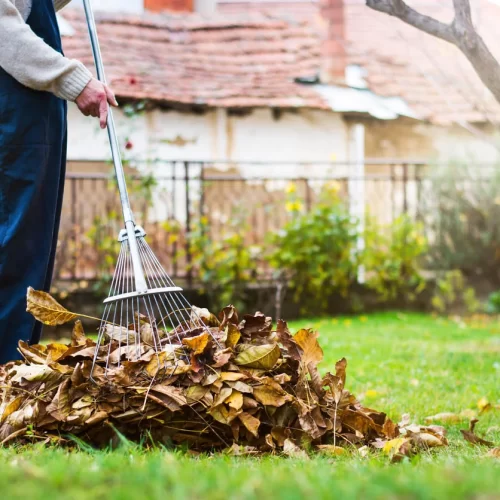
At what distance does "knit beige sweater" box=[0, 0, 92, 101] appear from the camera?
2.79 m

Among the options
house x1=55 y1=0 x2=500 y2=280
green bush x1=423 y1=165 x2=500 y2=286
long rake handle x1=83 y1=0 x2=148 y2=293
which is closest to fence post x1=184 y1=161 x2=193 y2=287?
house x1=55 y1=0 x2=500 y2=280

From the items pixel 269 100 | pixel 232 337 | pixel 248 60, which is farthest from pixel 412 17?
pixel 248 60

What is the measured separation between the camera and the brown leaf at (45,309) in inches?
103

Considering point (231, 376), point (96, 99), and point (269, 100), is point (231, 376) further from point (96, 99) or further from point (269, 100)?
point (269, 100)

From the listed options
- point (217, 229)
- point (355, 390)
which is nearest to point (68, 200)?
point (217, 229)

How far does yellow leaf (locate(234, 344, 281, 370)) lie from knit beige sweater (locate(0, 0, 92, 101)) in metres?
1.04

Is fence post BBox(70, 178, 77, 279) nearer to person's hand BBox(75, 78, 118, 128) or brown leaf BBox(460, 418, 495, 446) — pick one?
person's hand BBox(75, 78, 118, 128)

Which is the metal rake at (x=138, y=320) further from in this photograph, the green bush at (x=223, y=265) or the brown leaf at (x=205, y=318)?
the green bush at (x=223, y=265)

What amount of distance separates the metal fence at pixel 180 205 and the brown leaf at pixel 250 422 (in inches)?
217

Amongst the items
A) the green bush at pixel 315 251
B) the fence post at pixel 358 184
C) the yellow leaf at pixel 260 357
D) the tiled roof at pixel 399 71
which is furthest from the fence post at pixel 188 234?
the yellow leaf at pixel 260 357

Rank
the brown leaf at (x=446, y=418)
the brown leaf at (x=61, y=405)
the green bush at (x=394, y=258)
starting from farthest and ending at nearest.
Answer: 1. the green bush at (x=394, y=258)
2. the brown leaf at (x=446, y=418)
3. the brown leaf at (x=61, y=405)

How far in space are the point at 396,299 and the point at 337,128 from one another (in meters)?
2.71

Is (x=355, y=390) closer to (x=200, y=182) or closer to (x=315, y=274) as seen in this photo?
(x=315, y=274)

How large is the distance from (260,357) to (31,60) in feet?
4.05
